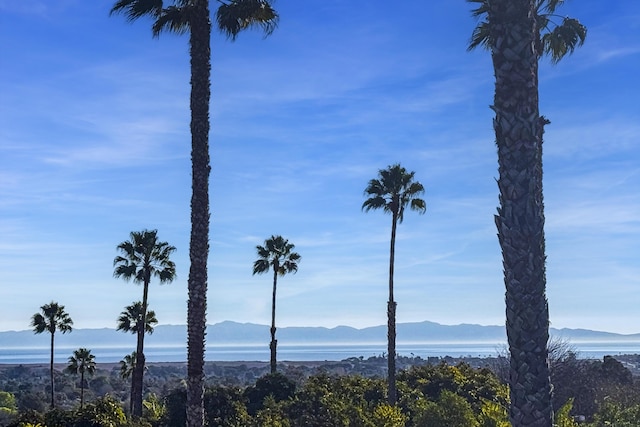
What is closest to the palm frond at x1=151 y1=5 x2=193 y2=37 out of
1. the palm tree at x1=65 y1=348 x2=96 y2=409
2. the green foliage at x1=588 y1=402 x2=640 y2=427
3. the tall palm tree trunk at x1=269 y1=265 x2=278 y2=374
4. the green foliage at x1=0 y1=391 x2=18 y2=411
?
the green foliage at x1=588 y1=402 x2=640 y2=427

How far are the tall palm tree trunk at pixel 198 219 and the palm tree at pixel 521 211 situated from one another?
675 cm

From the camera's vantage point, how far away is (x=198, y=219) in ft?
45.7

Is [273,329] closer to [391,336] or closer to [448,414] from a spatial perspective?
[391,336]

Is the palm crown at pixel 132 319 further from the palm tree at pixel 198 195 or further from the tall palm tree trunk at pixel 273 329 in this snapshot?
the palm tree at pixel 198 195

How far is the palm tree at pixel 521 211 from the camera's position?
8.52m

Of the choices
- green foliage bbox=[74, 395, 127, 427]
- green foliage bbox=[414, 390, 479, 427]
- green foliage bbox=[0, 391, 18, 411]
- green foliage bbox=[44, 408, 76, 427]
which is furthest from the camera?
green foliage bbox=[0, 391, 18, 411]

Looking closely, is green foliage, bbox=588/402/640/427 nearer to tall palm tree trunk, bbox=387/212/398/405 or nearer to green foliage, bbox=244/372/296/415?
tall palm tree trunk, bbox=387/212/398/405

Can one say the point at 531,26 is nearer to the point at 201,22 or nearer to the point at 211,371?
the point at 201,22

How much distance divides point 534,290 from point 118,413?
17.5m

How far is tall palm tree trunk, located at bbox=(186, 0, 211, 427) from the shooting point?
44.7ft

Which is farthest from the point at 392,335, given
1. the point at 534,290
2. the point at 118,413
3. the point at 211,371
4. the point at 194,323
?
the point at 211,371

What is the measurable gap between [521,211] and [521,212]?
0.01 metres

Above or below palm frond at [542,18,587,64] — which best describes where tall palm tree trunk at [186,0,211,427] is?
below

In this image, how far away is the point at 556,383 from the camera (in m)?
40.5
